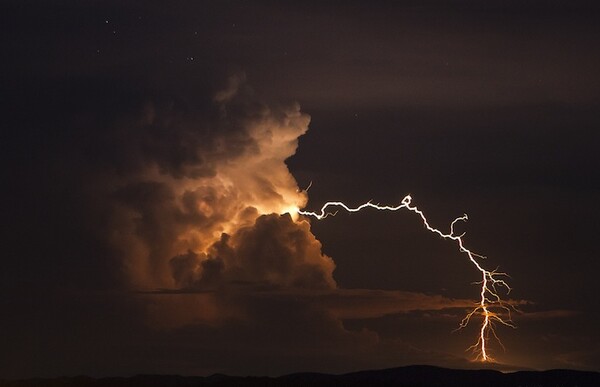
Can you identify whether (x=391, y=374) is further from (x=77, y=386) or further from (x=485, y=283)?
(x=485, y=283)

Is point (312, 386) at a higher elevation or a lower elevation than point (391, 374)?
lower

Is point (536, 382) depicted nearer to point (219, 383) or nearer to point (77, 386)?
point (219, 383)

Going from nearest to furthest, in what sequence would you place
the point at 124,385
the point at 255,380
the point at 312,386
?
the point at 312,386 → the point at 255,380 → the point at 124,385

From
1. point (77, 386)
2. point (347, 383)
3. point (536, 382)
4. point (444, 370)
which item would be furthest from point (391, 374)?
point (77, 386)

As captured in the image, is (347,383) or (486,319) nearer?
(486,319)

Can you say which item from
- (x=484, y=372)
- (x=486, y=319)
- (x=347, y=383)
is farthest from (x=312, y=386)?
(x=484, y=372)

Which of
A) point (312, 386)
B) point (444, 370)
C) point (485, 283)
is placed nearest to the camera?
point (485, 283)
